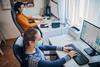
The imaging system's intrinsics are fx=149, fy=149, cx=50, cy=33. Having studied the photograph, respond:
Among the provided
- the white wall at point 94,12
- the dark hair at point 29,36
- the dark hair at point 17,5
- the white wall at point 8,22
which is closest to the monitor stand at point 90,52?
the white wall at point 94,12

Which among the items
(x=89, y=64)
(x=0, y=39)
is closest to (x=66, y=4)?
(x=89, y=64)

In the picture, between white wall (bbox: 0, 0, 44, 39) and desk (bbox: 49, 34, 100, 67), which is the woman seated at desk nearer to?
white wall (bbox: 0, 0, 44, 39)

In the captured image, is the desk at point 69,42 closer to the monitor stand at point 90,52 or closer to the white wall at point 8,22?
the monitor stand at point 90,52

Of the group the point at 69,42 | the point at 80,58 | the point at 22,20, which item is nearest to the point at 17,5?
the point at 22,20

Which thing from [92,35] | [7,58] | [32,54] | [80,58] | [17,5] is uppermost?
[17,5]

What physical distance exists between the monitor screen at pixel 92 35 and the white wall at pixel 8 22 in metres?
2.16

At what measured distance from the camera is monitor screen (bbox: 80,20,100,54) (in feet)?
5.57

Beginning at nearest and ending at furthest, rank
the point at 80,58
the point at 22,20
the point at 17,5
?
the point at 80,58, the point at 22,20, the point at 17,5

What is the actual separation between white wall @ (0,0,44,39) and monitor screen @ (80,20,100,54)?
2.16 m

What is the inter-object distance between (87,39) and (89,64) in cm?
38

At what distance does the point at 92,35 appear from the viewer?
1785 millimetres

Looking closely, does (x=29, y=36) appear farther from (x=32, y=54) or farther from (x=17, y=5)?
(x=17, y=5)

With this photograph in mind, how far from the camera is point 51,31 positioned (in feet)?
8.51

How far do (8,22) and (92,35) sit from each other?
2613 millimetres
